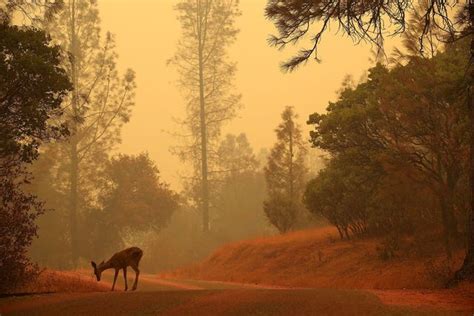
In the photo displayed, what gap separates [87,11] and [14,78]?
29639 mm

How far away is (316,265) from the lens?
21.1 m

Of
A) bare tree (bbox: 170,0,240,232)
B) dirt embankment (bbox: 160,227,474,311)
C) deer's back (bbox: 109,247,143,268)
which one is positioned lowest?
dirt embankment (bbox: 160,227,474,311)

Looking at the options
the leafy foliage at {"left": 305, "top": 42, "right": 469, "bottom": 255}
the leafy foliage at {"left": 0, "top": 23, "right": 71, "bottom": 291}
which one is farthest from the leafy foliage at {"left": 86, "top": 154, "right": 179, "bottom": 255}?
the leafy foliage at {"left": 0, "top": 23, "right": 71, "bottom": 291}

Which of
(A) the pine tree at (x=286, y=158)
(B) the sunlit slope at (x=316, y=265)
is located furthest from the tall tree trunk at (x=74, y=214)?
(A) the pine tree at (x=286, y=158)

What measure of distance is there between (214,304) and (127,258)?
6.02 meters

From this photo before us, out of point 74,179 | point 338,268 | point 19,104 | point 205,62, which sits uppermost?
point 205,62

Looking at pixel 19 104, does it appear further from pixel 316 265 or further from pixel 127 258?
pixel 316 265

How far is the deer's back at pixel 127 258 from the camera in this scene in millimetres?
14273

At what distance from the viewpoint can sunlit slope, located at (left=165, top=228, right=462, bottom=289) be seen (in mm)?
16547

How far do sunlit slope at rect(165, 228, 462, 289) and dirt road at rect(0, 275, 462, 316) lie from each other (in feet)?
17.6

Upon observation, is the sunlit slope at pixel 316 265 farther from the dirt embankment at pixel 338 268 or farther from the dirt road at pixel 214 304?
the dirt road at pixel 214 304

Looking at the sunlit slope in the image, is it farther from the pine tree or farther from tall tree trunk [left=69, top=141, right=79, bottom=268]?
tall tree trunk [left=69, top=141, right=79, bottom=268]

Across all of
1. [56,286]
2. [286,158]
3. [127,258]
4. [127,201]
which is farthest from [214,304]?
[127,201]

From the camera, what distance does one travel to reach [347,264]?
1970cm
